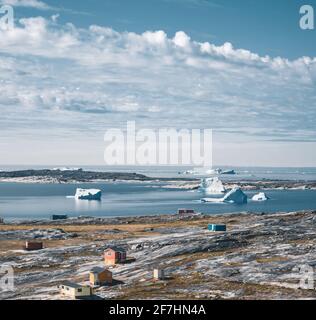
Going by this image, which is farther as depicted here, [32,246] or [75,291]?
[32,246]

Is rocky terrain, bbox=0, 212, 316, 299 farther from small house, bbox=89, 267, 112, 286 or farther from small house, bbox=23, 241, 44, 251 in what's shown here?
small house, bbox=23, 241, 44, 251

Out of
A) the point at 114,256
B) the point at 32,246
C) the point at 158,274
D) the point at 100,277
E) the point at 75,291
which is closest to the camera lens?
the point at 75,291

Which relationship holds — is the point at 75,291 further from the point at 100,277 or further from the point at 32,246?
the point at 32,246

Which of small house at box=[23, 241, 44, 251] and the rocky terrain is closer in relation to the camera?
the rocky terrain

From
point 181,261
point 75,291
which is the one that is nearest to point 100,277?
point 75,291

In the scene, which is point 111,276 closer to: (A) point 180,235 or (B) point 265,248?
(B) point 265,248

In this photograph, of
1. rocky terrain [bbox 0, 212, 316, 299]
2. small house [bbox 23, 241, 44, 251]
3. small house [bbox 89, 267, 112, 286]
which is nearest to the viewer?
rocky terrain [bbox 0, 212, 316, 299]

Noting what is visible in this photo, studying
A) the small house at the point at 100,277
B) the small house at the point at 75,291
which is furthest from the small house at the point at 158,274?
the small house at the point at 75,291

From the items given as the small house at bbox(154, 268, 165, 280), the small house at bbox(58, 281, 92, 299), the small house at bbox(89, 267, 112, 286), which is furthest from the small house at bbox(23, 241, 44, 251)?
the small house at bbox(58, 281, 92, 299)
